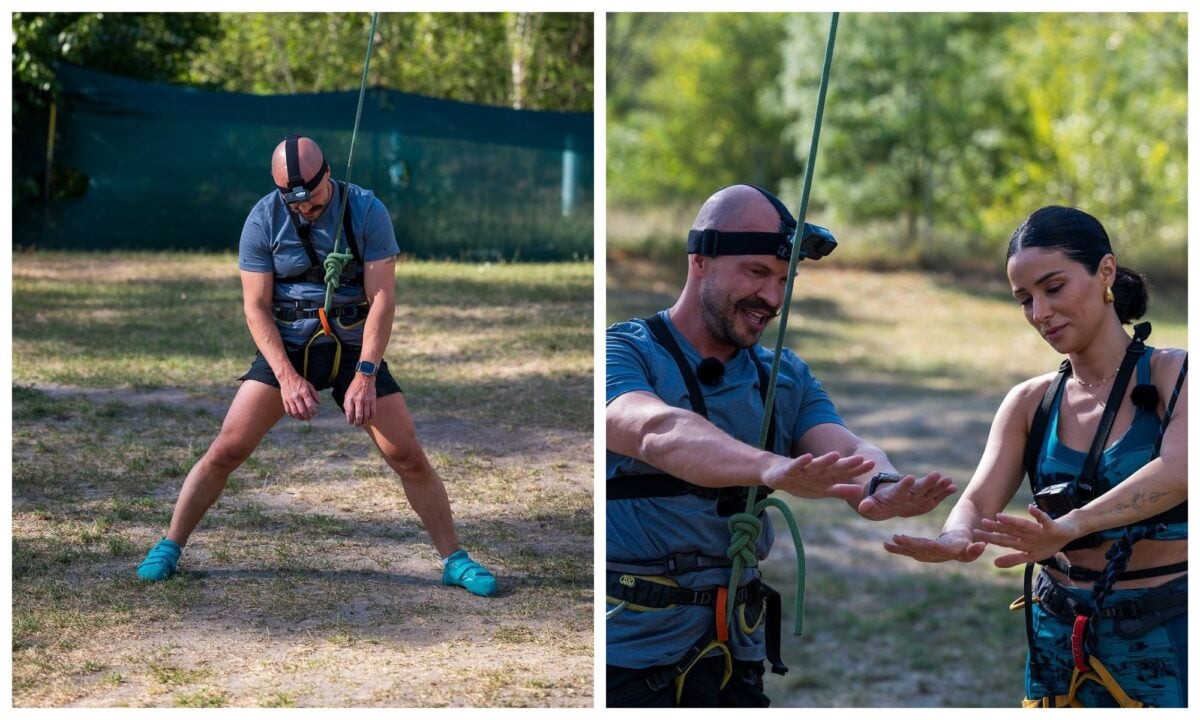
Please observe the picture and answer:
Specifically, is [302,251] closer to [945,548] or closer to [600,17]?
[600,17]

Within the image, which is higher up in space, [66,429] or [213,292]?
[213,292]

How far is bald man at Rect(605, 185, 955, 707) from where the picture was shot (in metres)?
2.45

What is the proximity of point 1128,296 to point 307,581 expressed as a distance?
173 centimetres

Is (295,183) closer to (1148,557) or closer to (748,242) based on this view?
(748,242)

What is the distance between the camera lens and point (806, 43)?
54.1 ft

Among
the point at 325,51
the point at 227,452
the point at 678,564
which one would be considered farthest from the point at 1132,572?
the point at 325,51

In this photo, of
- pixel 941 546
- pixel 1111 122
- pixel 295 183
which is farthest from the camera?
pixel 1111 122

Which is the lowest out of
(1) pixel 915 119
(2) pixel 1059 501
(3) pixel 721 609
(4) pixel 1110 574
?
(3) pixel 721 609

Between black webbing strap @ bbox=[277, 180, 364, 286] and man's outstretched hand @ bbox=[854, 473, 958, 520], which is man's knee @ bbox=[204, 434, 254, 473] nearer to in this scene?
black webbing strap @ bbox=[277, 180, 364, 286]

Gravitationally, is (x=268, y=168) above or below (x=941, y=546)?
above

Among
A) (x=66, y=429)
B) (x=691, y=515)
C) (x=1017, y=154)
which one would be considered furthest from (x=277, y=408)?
(x=1017, y=154)

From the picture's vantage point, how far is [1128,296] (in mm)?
2498
